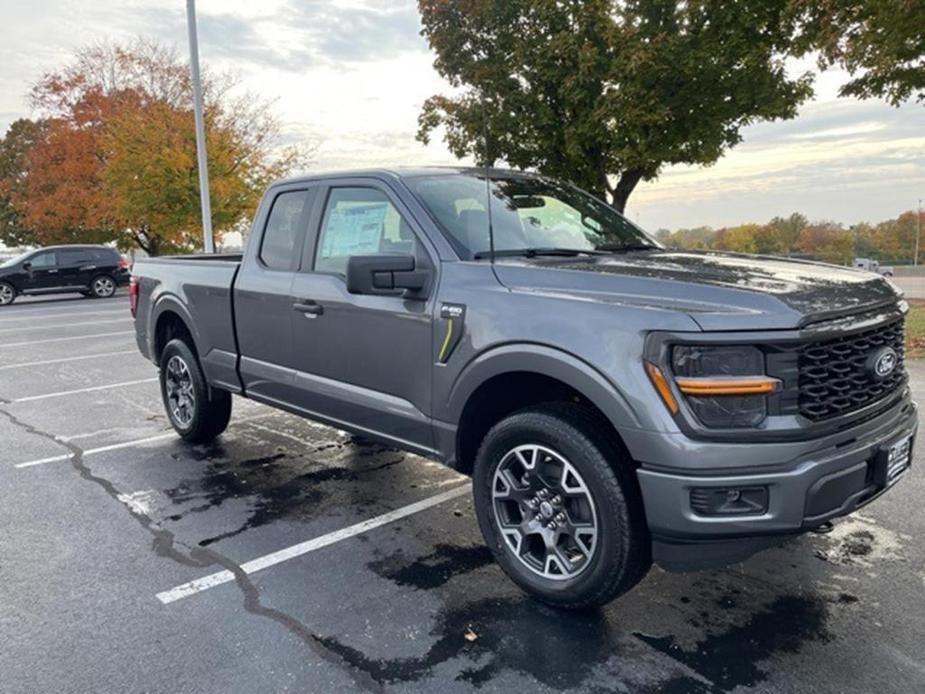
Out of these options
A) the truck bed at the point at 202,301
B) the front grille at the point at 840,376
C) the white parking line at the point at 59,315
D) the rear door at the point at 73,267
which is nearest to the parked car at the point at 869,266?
the front grille at the point at 840,376

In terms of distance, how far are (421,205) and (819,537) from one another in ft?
9.19

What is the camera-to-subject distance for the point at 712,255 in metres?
3.81

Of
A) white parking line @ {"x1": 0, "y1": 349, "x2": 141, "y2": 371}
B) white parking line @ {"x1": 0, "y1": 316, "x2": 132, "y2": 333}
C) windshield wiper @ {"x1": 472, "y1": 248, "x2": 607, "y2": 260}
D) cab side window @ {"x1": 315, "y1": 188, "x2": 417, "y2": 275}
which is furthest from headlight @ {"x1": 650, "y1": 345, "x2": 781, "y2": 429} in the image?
white parking line @ {"x1": 0, "y1": 316, "x2": 132, "y2": 333}

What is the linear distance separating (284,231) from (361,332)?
4.12 ft

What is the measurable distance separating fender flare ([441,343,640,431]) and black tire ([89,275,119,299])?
22965 mm

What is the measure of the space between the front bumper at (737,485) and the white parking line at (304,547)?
192cm

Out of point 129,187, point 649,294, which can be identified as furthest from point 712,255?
point 129,187

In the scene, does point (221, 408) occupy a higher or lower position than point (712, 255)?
lower

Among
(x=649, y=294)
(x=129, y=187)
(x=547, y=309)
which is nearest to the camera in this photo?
(x=649, y=294)

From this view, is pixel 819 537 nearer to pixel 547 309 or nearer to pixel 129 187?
pixel 547 309

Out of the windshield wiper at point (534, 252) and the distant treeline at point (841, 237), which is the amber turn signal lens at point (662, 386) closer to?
the windshield wiper at point (534, 252)

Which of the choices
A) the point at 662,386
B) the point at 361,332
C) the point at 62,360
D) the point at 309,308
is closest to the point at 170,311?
the point at 309,308

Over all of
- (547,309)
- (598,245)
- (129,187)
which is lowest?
(547,309)

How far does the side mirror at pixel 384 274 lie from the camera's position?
3.31m
